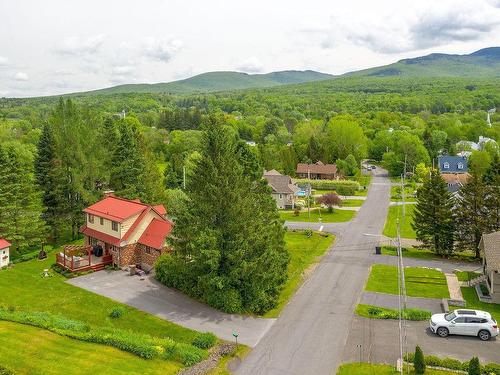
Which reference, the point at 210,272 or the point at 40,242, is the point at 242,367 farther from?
the point at 40,242

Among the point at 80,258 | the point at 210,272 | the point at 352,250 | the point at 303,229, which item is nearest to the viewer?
the point at 210,272

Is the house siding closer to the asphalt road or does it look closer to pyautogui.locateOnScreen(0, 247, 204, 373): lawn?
pyautogui.locateOnScreen(0, 247, 204, 373): lawn

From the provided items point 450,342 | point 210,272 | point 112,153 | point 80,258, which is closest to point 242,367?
point 210,272

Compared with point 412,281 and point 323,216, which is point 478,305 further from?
point 323,216

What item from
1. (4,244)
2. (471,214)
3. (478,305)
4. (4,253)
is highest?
(471,214)

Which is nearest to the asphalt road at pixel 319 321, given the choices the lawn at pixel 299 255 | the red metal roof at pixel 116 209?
the lawn at pixel 299 255

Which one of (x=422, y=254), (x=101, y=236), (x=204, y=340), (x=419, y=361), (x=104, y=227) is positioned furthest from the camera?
(x=422, y=254)

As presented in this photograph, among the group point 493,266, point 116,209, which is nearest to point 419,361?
point 493,266
